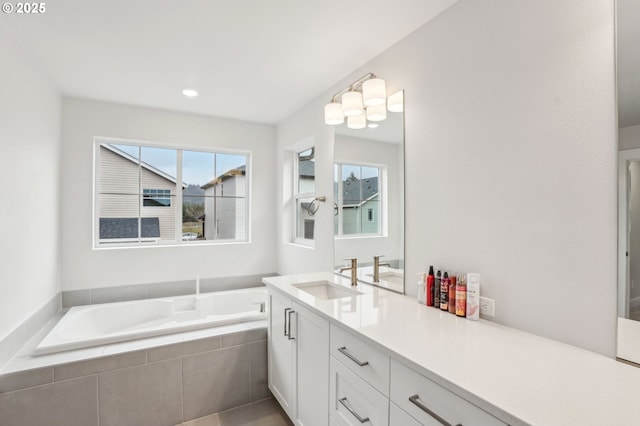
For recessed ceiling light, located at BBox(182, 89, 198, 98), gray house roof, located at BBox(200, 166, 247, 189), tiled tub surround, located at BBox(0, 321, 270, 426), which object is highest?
recessed ceiling light, located at BBox(182, 89, 198, 98)

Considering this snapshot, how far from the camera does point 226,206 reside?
3717mm

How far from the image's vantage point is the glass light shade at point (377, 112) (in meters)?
2.06

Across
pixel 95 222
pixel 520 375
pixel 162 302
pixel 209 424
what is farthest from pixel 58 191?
pixel 520 375

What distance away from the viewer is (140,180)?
3281 millimetres

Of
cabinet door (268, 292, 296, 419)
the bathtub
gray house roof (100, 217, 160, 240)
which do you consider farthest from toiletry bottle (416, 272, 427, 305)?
gray house roof (100, 217, 160, 240)

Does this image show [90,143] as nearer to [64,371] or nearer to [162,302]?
[162,302]

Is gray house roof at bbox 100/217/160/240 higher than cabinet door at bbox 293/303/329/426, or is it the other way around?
gray house roof at bbox 100/217/160/240

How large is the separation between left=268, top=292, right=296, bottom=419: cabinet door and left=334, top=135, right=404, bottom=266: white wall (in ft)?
2.18

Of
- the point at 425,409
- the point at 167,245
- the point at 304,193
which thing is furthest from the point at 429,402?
the point at 167,245

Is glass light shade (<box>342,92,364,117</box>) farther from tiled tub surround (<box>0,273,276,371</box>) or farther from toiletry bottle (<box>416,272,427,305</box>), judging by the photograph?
tiled tub surround (<box>0,273,276,371</box>)

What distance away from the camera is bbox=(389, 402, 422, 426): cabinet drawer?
105 cm

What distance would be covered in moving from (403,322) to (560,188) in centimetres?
83

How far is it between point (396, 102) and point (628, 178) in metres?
1.23

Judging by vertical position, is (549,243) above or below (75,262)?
above
